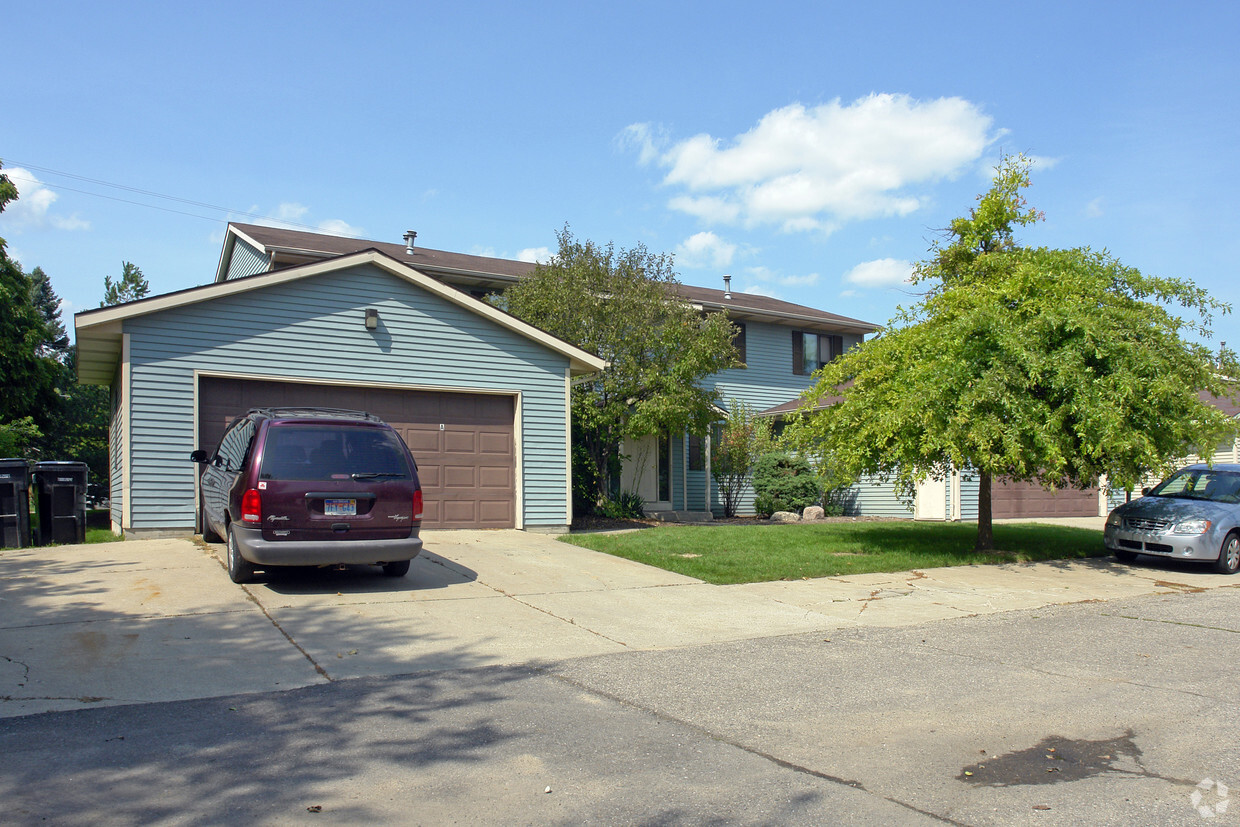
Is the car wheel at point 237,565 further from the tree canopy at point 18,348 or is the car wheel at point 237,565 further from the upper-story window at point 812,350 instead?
the upper-story window at point 812,350

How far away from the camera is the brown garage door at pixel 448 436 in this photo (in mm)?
13656

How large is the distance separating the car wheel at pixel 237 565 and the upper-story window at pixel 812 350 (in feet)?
63.1

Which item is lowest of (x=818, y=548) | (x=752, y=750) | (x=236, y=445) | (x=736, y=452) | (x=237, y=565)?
(x=752, y=750)

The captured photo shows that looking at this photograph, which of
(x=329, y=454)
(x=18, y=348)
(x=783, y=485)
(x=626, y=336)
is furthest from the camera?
(x=783, y=485)

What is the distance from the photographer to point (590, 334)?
18.3m

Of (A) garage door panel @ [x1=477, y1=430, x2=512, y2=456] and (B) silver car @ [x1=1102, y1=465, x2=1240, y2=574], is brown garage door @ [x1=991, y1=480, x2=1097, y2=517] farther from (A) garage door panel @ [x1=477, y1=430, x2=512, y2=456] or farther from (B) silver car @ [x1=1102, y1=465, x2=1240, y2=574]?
(A) garage door panel @ [x1=477, y1=430, x2=512, y2=456]

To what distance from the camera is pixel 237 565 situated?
354 inches

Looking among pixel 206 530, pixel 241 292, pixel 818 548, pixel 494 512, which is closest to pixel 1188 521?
pixel 818 548

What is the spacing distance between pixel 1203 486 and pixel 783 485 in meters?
9.49

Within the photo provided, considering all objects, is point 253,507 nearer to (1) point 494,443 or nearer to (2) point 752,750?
(2) point 752,750

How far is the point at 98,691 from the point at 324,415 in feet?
12.9

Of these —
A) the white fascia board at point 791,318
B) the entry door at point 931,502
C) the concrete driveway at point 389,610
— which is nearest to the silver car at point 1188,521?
the concrete driveway at point 389,610

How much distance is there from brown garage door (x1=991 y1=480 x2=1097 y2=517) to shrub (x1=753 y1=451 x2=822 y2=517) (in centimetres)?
430

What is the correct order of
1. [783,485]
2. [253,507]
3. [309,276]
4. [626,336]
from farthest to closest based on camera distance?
A: 1. [783,485]
2. [626,336]
3. [309,276]
4. [253,507]
